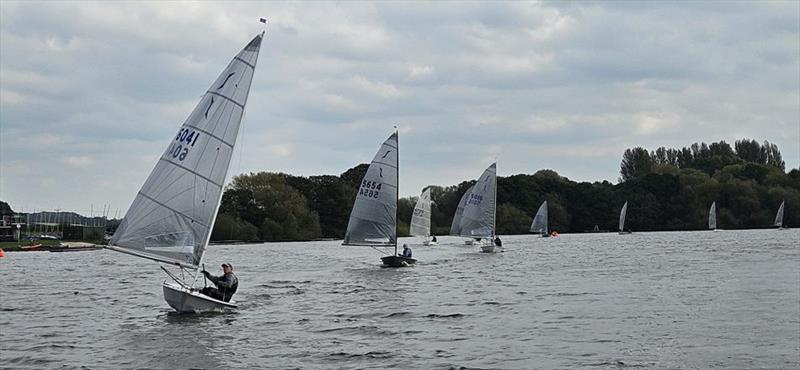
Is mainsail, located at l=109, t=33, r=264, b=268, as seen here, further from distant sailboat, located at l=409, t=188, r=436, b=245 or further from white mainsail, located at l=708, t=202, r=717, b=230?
white mainsail, located at l=708, t=202, r=717, b=230

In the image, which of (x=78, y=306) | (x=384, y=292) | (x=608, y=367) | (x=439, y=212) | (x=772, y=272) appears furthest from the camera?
(x=439, y=212)

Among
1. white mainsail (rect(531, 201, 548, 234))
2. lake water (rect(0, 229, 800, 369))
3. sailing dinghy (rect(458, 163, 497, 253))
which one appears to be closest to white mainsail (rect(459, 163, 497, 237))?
sailing dinghy (rect(458, 163, 497, 253))

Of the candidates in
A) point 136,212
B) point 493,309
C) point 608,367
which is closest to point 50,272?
point 136,212

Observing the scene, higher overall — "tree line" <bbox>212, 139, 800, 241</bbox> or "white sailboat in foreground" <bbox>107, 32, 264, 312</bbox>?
"tree line" <bbox>212, 139, 800, 241</bbox>

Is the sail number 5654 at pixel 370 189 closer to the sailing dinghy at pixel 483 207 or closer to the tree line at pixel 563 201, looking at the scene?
the sailing dinghy at pixel 483 207

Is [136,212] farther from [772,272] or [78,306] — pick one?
[772,272]

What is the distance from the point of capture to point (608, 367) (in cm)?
1866

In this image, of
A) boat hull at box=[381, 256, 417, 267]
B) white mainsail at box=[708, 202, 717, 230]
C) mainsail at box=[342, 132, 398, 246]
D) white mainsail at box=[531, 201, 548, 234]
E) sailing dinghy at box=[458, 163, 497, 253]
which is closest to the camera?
boat hull at box=[381, 256, 417, 267]

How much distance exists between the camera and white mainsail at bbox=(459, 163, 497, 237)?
247 feet

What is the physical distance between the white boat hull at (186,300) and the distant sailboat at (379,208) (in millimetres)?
22327

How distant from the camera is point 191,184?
26.5 meters

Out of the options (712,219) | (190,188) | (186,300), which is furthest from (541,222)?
(190,188)

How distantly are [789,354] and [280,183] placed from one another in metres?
117

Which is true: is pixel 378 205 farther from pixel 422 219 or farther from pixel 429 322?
pixel 422 219
